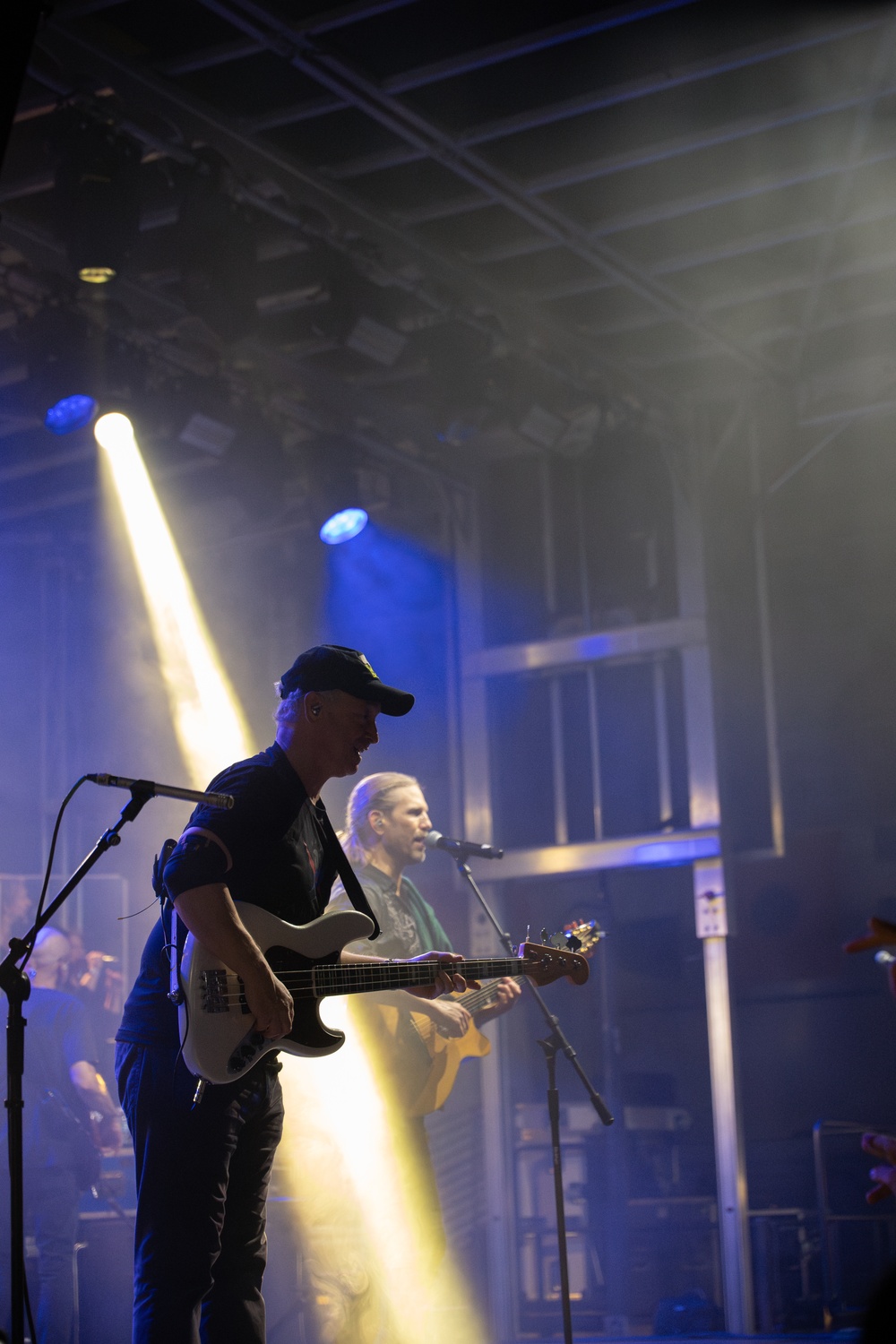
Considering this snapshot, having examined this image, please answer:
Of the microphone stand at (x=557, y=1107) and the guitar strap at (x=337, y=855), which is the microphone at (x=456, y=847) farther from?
the guitar strap at (x=337, y=855)

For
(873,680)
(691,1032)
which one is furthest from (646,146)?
(691,1032)

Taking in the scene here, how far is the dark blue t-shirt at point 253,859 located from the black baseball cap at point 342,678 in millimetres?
232

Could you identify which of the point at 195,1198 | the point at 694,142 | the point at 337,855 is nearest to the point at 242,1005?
the point at 195,1198

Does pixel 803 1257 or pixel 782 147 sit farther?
pixel 803 1257

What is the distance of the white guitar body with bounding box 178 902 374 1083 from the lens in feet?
10.0

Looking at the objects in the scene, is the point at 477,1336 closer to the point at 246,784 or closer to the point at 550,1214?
the point at 550,1214

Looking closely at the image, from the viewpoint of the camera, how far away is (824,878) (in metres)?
8.24

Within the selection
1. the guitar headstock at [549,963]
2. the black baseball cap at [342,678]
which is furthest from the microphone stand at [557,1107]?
the black baseball cap at [342,678]

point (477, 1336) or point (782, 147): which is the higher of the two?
point (782, 147)

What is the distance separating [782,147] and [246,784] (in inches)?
169

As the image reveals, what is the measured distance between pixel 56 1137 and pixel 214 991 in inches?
157

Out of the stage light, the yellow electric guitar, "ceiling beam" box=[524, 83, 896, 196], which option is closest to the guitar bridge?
the yellow electric guitar

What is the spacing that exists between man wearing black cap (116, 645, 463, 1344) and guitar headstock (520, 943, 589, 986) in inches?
38.5

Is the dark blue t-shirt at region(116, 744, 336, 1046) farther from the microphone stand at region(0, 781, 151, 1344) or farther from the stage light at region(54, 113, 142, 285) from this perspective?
the stage light at region(54, 113, 142, 285)
